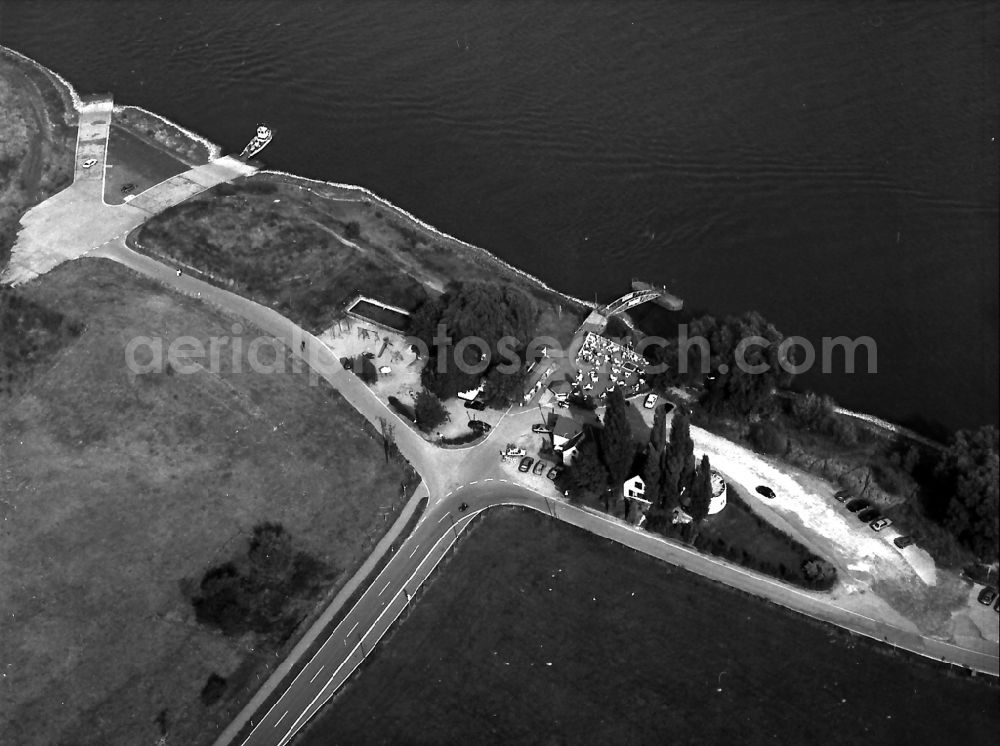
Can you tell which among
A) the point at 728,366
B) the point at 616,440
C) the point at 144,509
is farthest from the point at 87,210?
the point at 728,366

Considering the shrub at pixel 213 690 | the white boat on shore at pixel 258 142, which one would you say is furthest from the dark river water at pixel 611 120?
the shrub at pixel 213 690

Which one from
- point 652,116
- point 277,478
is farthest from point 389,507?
point 652,116

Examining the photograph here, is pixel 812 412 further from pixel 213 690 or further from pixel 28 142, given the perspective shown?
pixel 28 142

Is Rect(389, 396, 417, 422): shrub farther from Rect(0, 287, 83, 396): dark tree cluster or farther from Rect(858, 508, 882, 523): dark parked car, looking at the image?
Rect(858, 508, 882, 523): dark parked car

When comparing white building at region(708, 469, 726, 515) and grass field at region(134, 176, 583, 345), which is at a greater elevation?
grass field at region(134, 176, 583, 345)

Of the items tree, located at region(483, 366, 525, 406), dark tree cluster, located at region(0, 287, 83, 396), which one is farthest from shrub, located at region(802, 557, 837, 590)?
dark tree cluster, located at region(0, 287, 83, 396)

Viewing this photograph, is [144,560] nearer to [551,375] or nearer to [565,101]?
[551,375]
